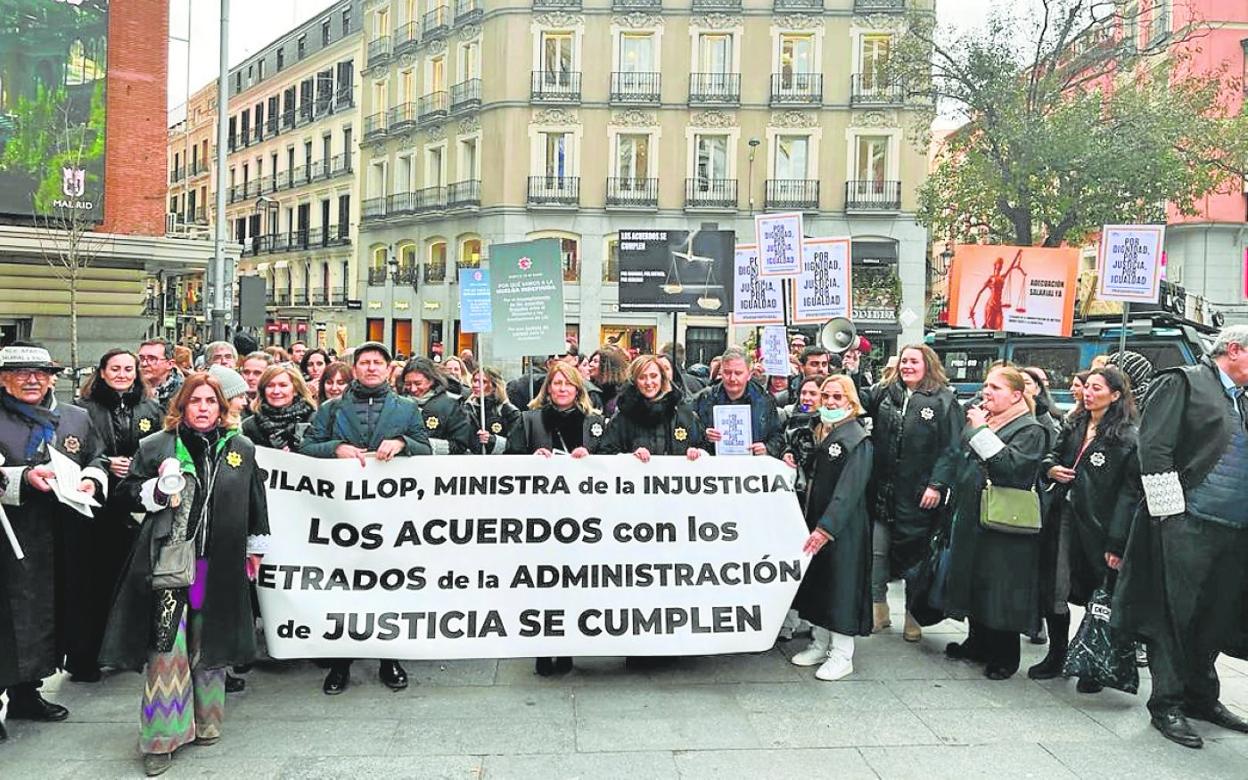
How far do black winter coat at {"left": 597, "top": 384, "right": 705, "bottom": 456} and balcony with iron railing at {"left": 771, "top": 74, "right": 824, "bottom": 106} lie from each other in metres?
32.0

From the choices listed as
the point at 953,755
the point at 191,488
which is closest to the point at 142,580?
the point at 191,488

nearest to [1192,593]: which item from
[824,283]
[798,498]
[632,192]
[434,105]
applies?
[798,498]

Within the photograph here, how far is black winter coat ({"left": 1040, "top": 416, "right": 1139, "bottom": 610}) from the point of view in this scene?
5.55 metres

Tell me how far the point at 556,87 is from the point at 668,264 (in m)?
20.9

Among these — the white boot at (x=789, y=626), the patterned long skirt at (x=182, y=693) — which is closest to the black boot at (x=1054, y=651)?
the white boot at (x=789, y=626)

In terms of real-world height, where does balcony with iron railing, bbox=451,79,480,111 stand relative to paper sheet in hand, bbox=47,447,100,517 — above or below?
above

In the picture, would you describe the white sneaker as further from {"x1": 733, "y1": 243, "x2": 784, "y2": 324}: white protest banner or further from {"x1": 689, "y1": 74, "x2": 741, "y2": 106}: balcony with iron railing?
{"x1": 689, "y1": 74, "x2": 741, "y2": 106}: balcony with iron railing

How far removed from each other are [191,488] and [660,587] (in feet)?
8.31

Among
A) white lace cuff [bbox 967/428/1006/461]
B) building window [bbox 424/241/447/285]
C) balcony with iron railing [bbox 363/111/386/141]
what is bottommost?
white lace cuff [bbox 967/428/1006/461]

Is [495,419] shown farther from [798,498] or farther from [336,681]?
[336,681]

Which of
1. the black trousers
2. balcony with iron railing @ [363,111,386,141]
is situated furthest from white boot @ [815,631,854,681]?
balcony with iron railing @ [363,111,386,141]

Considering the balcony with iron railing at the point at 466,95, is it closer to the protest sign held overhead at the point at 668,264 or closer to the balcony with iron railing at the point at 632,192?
the balcony with iron railing at the point at 632,192

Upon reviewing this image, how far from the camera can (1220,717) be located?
5.11 m

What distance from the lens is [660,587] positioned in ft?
18.6
